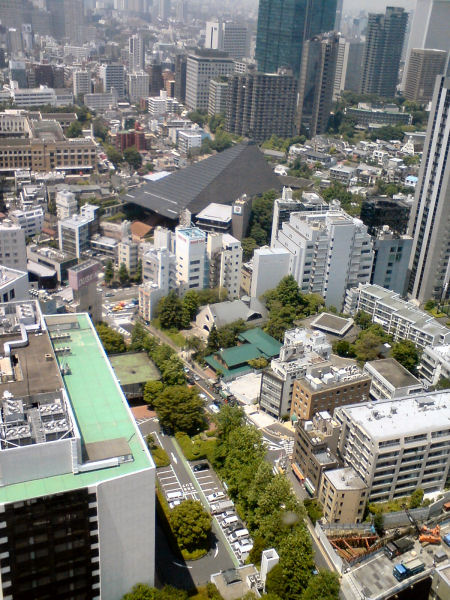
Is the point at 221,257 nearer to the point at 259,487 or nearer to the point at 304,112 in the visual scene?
the point at 259,487

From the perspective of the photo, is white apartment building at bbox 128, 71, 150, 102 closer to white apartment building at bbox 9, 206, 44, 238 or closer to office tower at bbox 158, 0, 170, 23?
white apartment building at bbox 9, 206, 44, 238

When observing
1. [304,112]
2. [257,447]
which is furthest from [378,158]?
[257,447]

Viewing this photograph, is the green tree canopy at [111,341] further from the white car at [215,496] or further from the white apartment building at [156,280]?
the white car at [215,496]

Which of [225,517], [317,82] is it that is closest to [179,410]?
[225,517]

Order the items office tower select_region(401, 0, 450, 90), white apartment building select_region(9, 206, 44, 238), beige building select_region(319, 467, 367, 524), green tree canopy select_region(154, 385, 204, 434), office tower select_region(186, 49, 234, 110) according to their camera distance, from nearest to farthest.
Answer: beige building select_region(319, 467, 367, 524), green tree canopy select_region(154, 385, 204, 434), white apartment building select_region(9, 206, 44, 238), office tower select_region(186, 49, 234, 110), office tower select_region(401, 0, 450, 90)

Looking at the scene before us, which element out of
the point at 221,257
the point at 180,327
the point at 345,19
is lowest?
the point at 180,327

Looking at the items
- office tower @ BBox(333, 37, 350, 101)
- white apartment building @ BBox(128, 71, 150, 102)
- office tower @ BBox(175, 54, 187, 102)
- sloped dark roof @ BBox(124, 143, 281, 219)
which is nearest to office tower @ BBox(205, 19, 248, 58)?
office tower @ BBox(333, 37, 350, 101)
